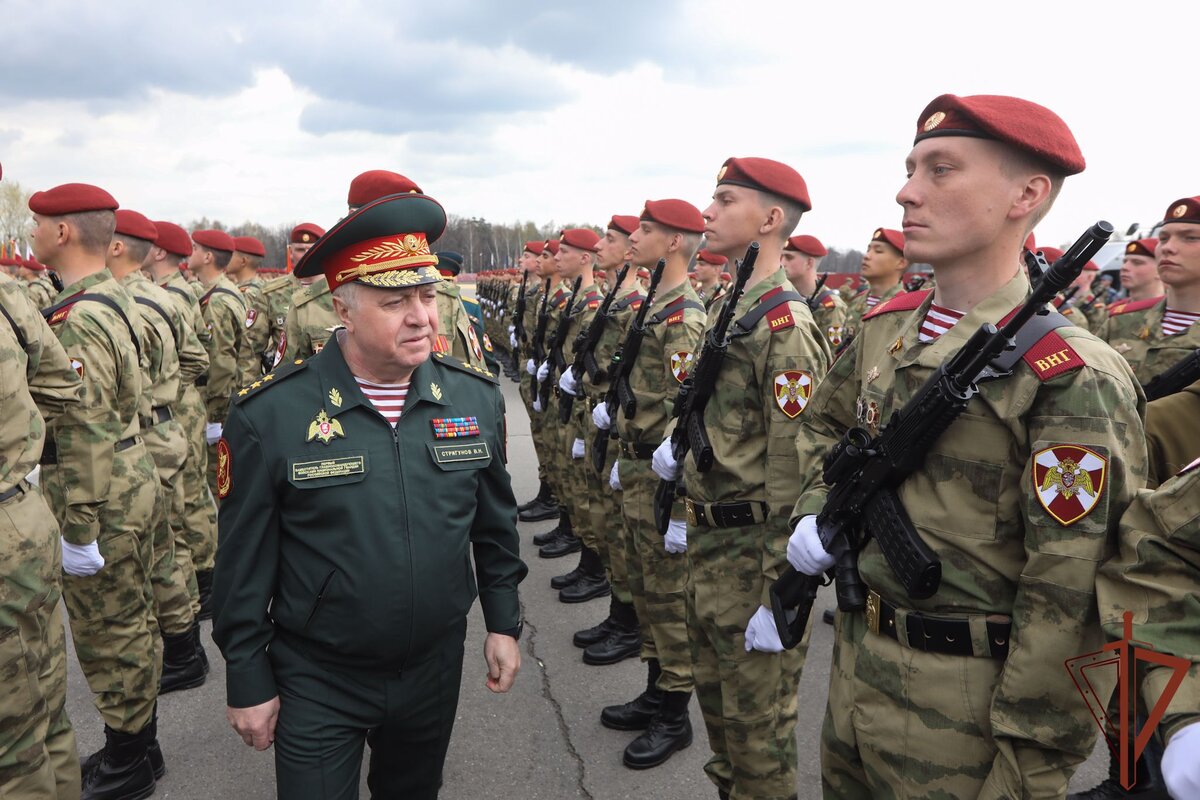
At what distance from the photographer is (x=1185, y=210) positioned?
4355mm

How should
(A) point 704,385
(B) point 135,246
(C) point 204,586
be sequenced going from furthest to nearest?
(C) point 204,586 → (B) point 135,246 → (A) point 704,385

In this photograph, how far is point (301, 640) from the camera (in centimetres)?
200

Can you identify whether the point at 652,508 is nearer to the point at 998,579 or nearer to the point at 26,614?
the point at 998,579

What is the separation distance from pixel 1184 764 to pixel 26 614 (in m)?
2.75

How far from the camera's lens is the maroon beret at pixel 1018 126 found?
5.47 ft

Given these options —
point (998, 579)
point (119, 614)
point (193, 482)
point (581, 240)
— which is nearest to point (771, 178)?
point (998, 579)

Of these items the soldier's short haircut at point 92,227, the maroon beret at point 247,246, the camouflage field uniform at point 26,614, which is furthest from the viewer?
→ the maroon beret at point 247,246

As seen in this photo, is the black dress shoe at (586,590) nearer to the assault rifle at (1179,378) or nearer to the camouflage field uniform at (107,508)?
the camouflage field uniform at (107,508)

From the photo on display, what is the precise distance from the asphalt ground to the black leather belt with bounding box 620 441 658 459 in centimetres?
126

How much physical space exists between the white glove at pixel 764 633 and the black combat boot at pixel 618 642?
2.08 metres

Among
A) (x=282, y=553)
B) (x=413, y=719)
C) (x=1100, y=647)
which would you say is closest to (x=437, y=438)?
(x=282, y=553)

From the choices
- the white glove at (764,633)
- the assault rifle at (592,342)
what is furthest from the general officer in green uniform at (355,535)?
the assault rifle at (592,342)

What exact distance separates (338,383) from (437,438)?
300mm

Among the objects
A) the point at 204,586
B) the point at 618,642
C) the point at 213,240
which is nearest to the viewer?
the point at 618,642
